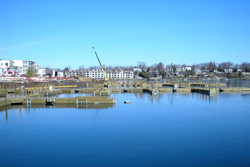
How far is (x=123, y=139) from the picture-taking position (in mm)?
15258

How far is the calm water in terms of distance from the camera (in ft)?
39.4

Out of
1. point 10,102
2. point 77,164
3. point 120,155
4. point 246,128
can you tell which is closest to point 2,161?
point 77,164

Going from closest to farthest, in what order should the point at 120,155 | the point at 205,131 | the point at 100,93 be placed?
the point at 120,155, the point at 205,131, the point at 100,93

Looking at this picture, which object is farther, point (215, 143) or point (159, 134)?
point (159, 134)

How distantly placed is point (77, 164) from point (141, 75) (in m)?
177

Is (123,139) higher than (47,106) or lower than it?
lower

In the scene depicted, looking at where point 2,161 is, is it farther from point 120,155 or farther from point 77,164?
point 120,155

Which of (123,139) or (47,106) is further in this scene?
(47,106)

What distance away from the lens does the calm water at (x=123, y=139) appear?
11998 mm

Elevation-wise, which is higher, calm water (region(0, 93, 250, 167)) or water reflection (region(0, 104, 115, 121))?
water reflection (region(0, 104, 115, 121))

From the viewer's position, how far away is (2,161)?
11.9m

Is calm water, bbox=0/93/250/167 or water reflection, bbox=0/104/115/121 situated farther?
water reflection, bbox=0/104/115/121

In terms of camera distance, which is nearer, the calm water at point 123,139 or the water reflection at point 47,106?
the calm water at point 123,139

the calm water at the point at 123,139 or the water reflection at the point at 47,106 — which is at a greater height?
the water reflection at the point at 47,106
